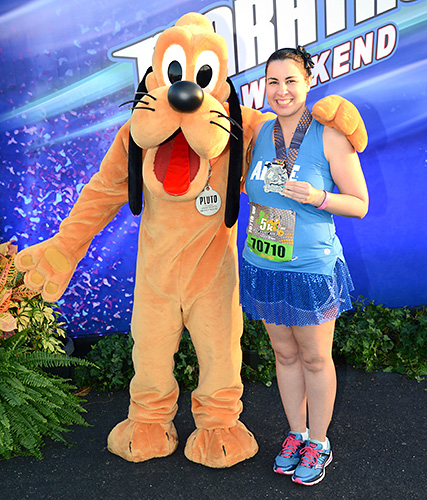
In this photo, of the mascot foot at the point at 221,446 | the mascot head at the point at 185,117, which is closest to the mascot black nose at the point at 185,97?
the mascot head at the point at 185,117

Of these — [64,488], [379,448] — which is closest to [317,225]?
[379,448]

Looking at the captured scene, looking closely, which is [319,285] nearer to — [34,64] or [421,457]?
[421,457]

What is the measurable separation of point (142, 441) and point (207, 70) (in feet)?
5.41

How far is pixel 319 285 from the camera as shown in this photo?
6.66 feet

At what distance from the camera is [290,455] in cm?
237

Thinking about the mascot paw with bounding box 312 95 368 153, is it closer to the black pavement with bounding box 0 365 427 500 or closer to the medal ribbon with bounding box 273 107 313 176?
the medal ribbon with bounding box 273 107 313 176

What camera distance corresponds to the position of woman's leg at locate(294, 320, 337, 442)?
211cm

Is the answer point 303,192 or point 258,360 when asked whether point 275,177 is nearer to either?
point 303,192

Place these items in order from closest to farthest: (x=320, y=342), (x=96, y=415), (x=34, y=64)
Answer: (x=320, y=342), (x=96, y=415), (x=34, y=64)

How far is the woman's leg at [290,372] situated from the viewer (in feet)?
7.26

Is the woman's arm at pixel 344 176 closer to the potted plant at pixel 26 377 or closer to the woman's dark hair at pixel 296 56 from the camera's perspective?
the woman's dark hair at pixel 296 56

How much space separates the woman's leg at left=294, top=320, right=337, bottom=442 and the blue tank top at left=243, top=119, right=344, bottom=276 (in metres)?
0.25

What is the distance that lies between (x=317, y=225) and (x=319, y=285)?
227mm

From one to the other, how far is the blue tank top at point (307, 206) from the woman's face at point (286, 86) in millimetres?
102
